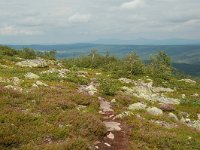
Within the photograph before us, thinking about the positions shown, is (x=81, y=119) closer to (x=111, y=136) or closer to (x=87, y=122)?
(x=87, y=122)

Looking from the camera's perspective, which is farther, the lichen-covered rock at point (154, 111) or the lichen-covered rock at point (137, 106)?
the lichen-covered rock at point (137, 106)

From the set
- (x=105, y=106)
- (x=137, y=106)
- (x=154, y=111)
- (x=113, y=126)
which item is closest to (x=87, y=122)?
(x=113, y=126)

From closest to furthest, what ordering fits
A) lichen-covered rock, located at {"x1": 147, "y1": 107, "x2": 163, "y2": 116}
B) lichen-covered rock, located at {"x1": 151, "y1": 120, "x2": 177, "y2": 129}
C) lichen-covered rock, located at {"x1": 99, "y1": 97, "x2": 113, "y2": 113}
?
lichen-covered rock, located at {"x1": 151, "y1": 120, "x2": 177, "y2": 129} < lichen-covered rock, located at {"x1": 99, "y1": 97, "x2": 113, "y2": 113} < lichen-covered rock, located at {"x1": 147, "y1": 107, "x2": 163, "y2": 116}

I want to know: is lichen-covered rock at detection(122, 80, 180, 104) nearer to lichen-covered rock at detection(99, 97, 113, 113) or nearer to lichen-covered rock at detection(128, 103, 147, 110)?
lichen-covered rock at detection(128, 103, 147, 110)

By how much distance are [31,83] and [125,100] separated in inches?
366

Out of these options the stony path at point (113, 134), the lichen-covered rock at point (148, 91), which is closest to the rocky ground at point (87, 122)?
the stony path at point (113, 134)

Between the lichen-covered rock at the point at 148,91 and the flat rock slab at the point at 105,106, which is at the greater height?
the flat rock slab at the point at 105,106

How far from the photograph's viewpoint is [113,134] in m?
19.2

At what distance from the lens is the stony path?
56.9ft

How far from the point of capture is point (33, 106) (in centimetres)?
2125

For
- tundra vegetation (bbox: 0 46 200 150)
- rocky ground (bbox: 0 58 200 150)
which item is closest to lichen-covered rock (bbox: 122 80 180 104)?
tundra vegetation (bbox: 0 46 200 150)

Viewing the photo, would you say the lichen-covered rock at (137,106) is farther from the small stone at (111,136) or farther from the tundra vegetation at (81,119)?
the small stone at (111,136)

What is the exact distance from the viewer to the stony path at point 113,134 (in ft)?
56.9

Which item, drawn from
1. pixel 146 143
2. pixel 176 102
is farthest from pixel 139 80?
pixel 146 143
